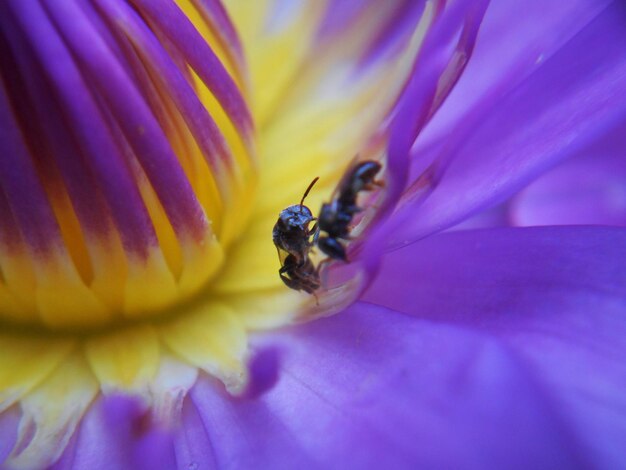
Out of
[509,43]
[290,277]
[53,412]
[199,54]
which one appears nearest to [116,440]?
[53,412]

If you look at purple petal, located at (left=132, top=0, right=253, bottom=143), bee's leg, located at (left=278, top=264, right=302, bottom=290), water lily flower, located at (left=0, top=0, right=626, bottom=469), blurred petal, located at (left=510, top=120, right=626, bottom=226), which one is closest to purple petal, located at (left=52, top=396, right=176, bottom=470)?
water lily flower, located at (left=0, top=0, right=626, bottom=469)

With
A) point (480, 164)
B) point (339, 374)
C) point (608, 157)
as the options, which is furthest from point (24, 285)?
point (608, 157)

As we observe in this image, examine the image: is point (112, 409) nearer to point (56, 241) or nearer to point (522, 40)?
point (56, 241)

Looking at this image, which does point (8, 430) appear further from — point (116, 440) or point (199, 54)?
point (199, 54)

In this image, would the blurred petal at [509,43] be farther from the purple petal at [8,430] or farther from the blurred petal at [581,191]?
the purple petal at [8,430]

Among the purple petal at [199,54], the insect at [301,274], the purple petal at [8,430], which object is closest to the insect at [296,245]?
the insect at [301,274]

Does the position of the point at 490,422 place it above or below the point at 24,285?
below
